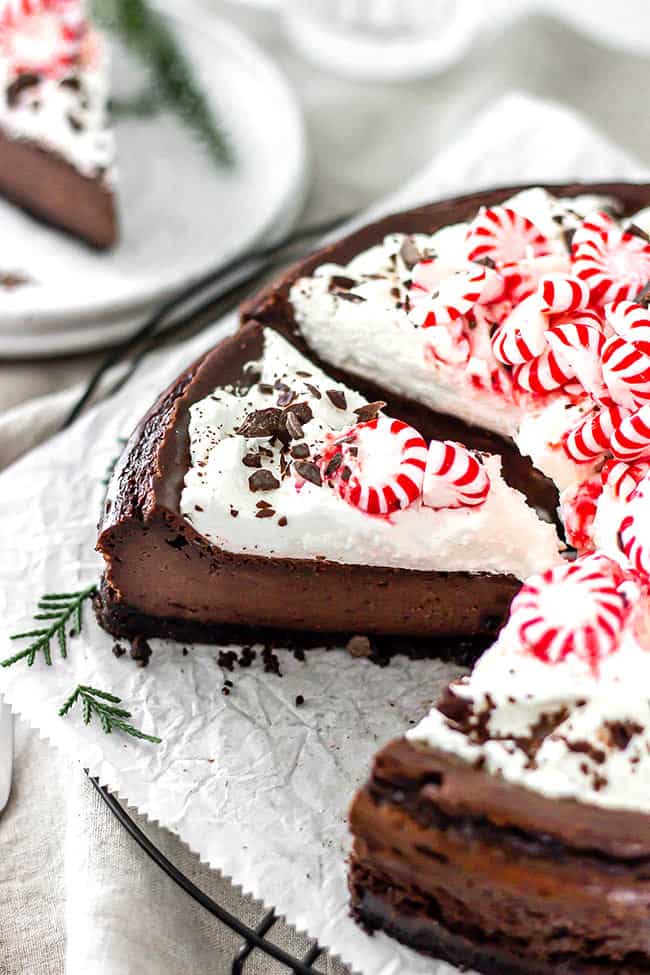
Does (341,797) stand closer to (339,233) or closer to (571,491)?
Result: (571,491)

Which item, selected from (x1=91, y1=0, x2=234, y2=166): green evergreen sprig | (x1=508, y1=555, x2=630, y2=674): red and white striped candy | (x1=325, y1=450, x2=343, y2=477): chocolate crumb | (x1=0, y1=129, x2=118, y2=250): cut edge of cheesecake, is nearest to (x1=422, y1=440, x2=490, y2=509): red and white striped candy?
(x1=325, y1=450, x2=343, y2=477): chocolate crumb

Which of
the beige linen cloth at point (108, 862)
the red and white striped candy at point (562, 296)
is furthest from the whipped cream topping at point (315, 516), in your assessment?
the beige linen cloth at point (108, 862)

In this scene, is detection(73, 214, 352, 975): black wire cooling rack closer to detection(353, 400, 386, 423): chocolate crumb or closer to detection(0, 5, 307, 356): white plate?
detection(0, 5, 307, 356): white plate

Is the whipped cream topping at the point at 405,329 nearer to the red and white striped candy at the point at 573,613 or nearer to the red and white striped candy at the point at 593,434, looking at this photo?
the red and white striped candy at the point at 593,434

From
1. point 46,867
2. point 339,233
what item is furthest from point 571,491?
point 339,233

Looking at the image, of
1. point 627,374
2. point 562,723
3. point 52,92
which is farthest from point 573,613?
point 52,92

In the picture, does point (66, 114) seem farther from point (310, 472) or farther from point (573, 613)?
point (573, 613)
